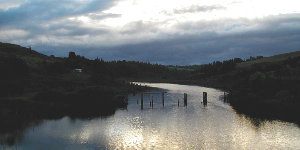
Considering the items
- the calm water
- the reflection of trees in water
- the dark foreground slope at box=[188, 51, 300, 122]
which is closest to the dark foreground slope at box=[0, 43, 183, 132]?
the reflection of trees in water

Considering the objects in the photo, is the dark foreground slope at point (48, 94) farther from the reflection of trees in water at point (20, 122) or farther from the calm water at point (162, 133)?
the calm water at point (162, 133)

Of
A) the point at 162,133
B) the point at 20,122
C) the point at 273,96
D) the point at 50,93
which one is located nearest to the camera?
the point at 162,133

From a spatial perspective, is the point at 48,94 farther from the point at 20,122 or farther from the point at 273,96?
the point at 273,96

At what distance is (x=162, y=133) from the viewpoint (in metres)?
67.5

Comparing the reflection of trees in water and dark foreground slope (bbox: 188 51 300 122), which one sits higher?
dark foreground slope (bbox: 188 51 300 122)

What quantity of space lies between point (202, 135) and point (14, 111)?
150ft

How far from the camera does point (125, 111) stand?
98.4 m

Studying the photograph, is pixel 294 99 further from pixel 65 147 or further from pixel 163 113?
pixel 65 147

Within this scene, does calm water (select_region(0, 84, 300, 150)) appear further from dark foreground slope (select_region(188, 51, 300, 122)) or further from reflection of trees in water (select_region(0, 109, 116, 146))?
dark foreground slope (select_region(188, 51, 300, 122))

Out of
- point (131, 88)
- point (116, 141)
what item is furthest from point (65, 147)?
point (131, 88)

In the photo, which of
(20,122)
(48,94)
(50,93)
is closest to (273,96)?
(50,93)

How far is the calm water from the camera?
191 ft

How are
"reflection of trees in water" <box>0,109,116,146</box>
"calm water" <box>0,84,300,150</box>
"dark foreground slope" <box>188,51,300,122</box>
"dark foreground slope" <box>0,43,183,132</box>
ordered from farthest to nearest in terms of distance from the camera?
"dark foreground slope" <box>188,51,300,122</box>, "dark foreground slope" <box>0,43,183,132</box>, "reflection of trees in water" <box>0,109,116,146</box>, "calm water" <box>0,84,300,150</box>

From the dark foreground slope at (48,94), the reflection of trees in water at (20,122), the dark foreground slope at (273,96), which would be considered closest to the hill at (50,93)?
the dark foreground slope at (48,94)
